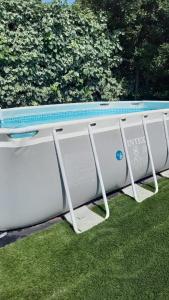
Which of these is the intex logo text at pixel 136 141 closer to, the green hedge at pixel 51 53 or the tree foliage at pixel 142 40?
the green hedge at pixel 51 53

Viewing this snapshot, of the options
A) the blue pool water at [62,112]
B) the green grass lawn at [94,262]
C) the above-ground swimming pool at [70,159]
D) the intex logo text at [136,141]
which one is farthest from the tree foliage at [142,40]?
the green grass lawn at [94,262]

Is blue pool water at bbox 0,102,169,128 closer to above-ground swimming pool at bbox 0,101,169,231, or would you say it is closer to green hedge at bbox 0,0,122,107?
above-ground swimming pool at bbox 0,101,169,231

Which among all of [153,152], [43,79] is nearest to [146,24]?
Answer: [43,79]

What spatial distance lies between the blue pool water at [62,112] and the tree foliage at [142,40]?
10.2ft

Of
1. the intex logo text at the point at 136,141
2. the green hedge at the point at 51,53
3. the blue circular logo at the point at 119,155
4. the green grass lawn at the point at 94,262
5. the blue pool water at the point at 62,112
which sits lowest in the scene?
the green grass lawn at the point at 94,262

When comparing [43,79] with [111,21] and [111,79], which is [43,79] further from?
[111,21]

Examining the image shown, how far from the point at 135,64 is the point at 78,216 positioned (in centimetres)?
728

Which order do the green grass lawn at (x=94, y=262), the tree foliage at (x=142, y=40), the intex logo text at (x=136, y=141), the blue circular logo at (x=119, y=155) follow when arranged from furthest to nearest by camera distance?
the tree foliage at (x=142, y=40) → the intex logo text at (x=136, y=141) → the blue circular logo at (x=119, y=155) → the green grass lawn at (x=94, y=262)

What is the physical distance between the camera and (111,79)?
1015 centimetres

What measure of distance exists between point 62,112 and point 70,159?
254 centimetres

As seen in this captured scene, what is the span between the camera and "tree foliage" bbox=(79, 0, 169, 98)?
32.9 ft

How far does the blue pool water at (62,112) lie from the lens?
614 cm

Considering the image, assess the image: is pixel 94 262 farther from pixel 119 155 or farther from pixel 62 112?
pixel 62 112

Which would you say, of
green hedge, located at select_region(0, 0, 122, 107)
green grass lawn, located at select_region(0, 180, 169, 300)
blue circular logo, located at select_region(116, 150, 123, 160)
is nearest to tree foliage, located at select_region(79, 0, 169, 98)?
green hedge, located at select_region(0, 0, 122, 107)
